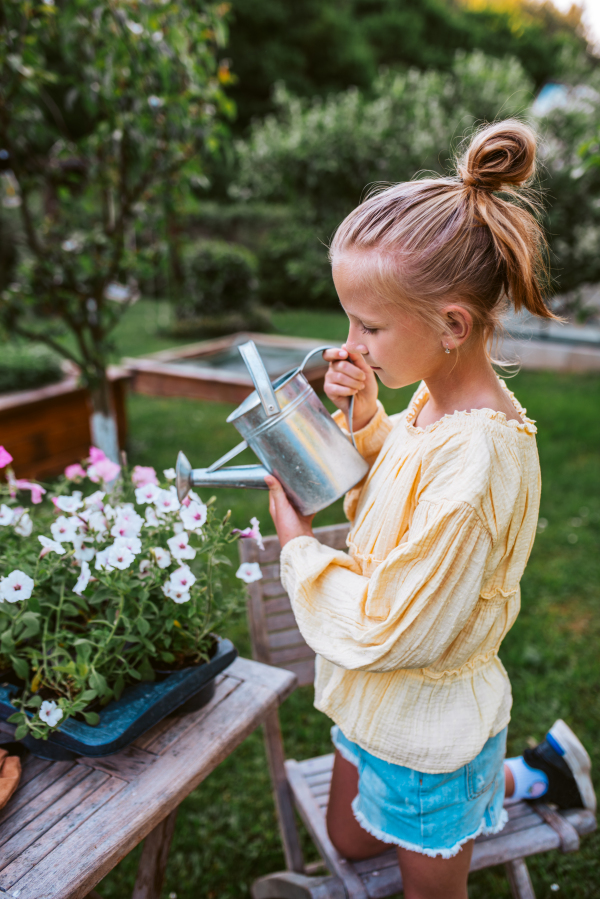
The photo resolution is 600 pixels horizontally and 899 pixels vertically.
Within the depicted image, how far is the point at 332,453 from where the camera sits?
120 cm

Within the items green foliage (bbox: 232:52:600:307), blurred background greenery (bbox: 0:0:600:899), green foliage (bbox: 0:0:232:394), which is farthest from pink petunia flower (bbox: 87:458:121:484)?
green foliage (bbox: 232:52:600:307)

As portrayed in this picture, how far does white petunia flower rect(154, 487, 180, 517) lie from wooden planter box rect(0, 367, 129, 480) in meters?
3.18

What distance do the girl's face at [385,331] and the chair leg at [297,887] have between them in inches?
46.0

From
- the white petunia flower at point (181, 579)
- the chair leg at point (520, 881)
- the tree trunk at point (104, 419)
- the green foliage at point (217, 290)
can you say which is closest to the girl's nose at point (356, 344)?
the white petunia flower at point (181, 579)

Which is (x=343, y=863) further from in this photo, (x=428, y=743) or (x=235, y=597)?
(x=235, y=597)

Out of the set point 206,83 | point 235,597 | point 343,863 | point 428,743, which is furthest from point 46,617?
point 206,83

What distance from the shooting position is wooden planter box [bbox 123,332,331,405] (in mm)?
6074

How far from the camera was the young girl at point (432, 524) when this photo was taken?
39.0 inches

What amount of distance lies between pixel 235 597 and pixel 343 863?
0.70 meters

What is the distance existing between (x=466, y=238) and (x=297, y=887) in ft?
4.96

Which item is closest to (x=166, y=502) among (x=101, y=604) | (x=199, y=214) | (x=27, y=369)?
(x=101, y=604)

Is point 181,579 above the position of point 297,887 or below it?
above

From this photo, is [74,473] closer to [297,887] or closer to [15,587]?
[15,587]

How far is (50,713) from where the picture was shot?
1047mm
